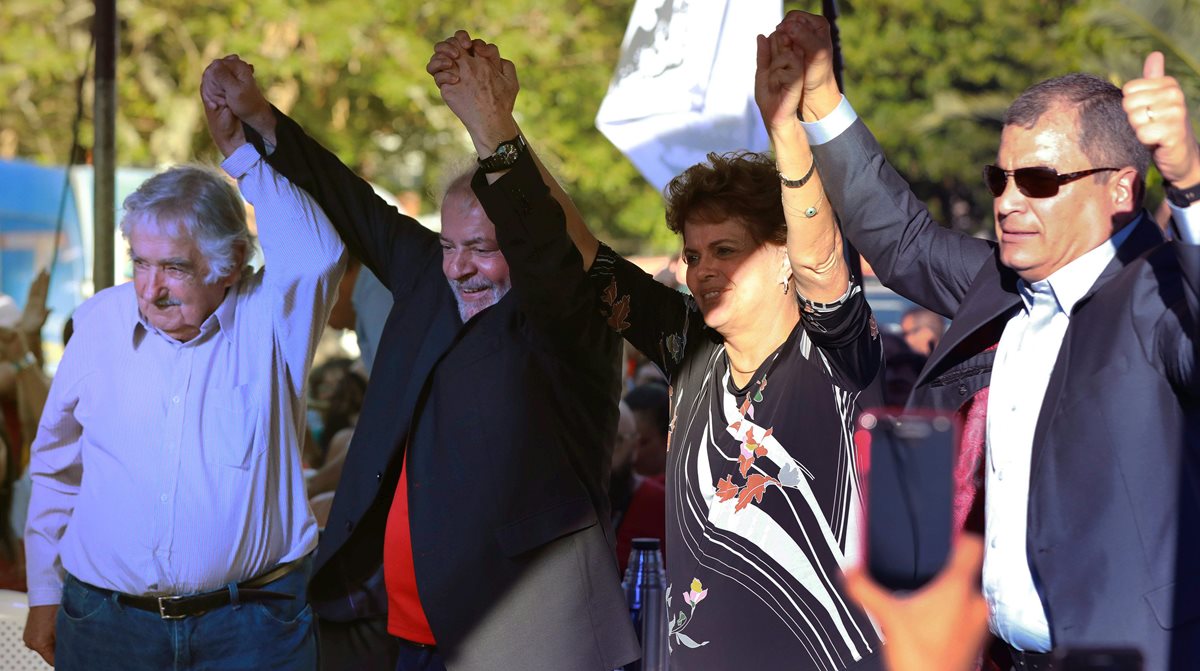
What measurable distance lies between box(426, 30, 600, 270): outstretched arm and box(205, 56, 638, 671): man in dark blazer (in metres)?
0.05

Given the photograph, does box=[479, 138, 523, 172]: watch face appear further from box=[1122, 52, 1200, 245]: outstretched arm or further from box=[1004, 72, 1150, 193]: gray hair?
box=[1122, 52, 1200, 245]: outstretched arm

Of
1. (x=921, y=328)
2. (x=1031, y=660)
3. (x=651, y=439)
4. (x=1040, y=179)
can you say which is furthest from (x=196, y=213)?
(x=921, y=328)

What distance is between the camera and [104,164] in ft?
17.5

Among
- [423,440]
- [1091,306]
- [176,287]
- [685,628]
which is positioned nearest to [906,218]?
[1091,306]

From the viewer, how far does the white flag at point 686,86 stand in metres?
4.67

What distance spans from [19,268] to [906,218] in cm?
1033

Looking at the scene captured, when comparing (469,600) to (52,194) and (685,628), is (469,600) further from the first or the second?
(52,194)

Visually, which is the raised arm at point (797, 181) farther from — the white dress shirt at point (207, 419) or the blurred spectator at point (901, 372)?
the blurred spectator at point (901, 372)

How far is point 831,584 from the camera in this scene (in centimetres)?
265

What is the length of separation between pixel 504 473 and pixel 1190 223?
1.57 meters

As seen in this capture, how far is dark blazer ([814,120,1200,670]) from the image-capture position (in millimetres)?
2119

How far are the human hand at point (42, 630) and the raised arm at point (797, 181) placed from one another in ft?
7.00

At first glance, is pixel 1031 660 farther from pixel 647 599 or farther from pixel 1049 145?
pixel 647 599

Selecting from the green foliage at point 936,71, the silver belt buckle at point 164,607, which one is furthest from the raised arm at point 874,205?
the green foliage at point 936,71
